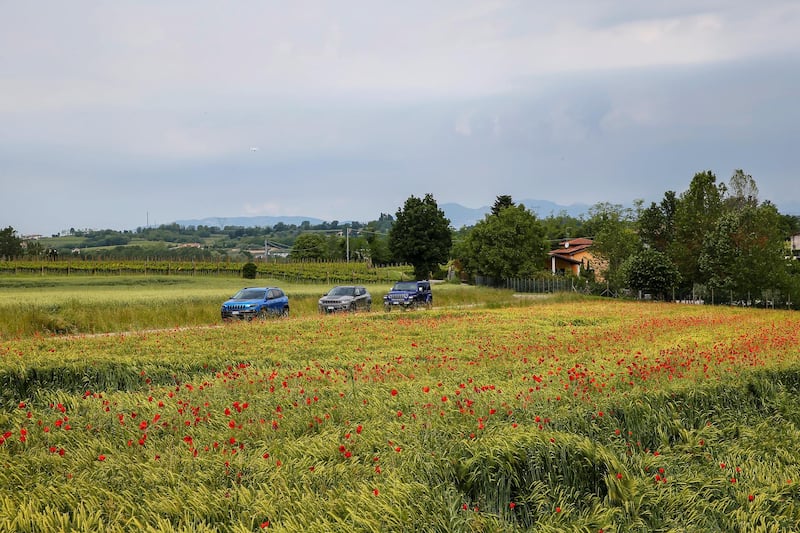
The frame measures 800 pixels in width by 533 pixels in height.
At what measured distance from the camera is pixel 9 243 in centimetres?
8094

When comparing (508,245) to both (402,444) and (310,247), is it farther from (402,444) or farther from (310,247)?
(310,247)

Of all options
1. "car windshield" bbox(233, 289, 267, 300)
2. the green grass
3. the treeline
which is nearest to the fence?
the treeline

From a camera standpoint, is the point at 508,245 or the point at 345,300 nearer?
the point at 345,300

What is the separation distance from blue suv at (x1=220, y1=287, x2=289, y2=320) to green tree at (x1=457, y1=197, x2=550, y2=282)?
3904cm

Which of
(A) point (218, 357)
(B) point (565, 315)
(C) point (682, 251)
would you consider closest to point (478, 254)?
(C) point (682, 251)

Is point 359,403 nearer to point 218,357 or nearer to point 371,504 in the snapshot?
point 371,504

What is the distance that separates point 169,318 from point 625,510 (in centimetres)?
2470

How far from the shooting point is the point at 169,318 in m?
27.3

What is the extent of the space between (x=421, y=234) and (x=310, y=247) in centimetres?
5743

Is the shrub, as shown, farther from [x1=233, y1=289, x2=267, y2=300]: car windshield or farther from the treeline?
[x1=233, y1=289, x2=267, y2=300]: car windshield

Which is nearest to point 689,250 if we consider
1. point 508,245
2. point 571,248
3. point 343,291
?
point 508,245

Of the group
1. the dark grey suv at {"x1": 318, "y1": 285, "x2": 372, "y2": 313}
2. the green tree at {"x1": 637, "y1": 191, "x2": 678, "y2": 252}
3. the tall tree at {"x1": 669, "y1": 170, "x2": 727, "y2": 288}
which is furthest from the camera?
the green tree at {"x1": 637, "y1": 191, "x2": 678, "y2": 252}

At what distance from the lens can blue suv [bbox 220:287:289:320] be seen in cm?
2803

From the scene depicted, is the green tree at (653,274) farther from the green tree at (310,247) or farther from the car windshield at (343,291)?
the green tree at (310,247)
